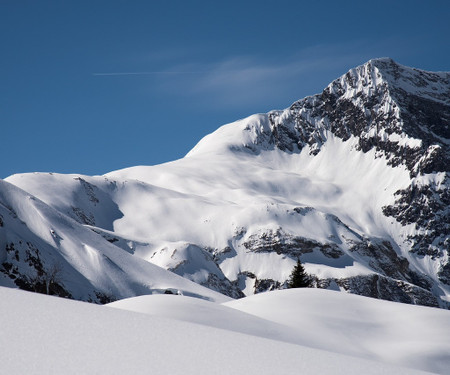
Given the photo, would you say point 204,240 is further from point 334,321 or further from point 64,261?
point 334,321

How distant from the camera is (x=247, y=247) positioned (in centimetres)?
14138

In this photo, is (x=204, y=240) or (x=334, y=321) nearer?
(x=334, y=321)

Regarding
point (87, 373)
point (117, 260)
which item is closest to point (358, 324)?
point (87, 373)

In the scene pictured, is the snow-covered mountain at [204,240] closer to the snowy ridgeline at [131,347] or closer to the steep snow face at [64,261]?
the steep snow face at [64,261]

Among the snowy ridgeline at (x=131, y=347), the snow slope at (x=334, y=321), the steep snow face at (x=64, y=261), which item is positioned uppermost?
the snowy ridgeline at (x=131, y=347)

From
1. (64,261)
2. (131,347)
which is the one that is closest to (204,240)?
(64,261)

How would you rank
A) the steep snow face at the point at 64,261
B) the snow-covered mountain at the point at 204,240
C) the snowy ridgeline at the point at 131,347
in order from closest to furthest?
the snowy ridgeline at the point at 131,347 → the steep snow face at the point at 64,261 → the snow-covered mountain at the point at 204,240

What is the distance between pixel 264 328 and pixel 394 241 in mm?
184504

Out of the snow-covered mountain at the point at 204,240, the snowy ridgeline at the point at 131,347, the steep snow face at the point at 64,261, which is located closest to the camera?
the snowy ridgeline at the point at 131,347

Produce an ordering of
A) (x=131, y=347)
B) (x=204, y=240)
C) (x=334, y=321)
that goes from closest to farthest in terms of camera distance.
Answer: (x=131, y=347)
(x=334, y=321)
(x=204, y=240)

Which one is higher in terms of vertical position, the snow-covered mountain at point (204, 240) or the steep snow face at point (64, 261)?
the steep snow face at point (64, 261)

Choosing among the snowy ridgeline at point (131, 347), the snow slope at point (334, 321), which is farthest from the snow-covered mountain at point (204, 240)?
the snowy ridgeline at point (131, 347)

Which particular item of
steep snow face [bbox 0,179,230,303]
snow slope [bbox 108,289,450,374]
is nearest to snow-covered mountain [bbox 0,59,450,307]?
steep snow face [bbox 0,179,230,303]

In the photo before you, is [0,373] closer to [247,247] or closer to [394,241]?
[247,247]
